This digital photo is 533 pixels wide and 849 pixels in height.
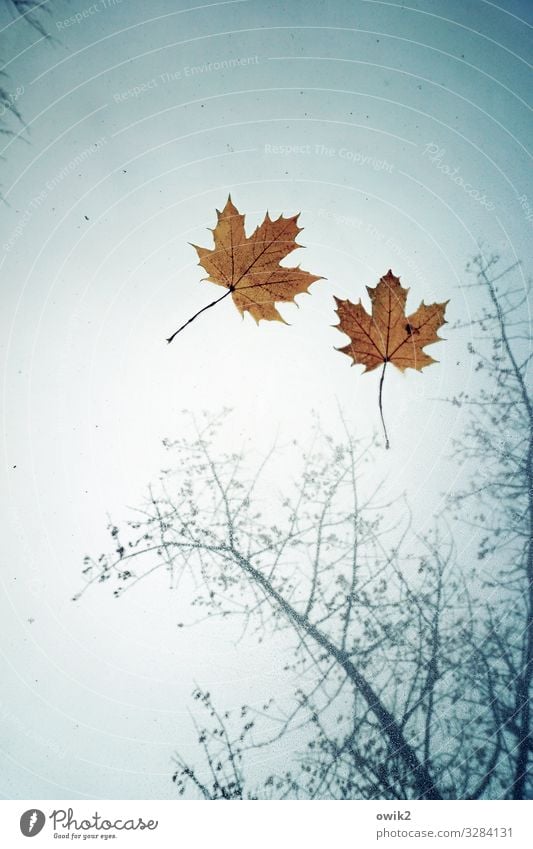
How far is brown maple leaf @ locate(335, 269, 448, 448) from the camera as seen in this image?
195 centimetres

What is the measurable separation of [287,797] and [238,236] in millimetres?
3697

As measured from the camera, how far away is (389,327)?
6.47ft

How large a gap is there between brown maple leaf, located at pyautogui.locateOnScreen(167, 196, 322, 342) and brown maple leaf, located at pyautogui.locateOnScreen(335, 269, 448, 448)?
0.34 m

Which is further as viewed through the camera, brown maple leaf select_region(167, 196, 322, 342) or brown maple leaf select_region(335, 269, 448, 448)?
brown maple leaf select_region(335, 269, 448, 448)

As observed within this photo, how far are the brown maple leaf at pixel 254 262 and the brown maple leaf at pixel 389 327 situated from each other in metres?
0.34

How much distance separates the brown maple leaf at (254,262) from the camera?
1817 mm

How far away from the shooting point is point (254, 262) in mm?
1910

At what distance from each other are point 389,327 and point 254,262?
0.84 metres

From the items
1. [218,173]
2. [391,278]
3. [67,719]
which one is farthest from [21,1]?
[67,719]

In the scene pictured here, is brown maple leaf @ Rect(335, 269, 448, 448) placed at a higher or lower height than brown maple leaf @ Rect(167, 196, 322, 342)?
lower

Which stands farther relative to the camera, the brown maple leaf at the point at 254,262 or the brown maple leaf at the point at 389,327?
the brown maple leaf at the point at 389,327

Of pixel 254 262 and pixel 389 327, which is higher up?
pixel 254 262
